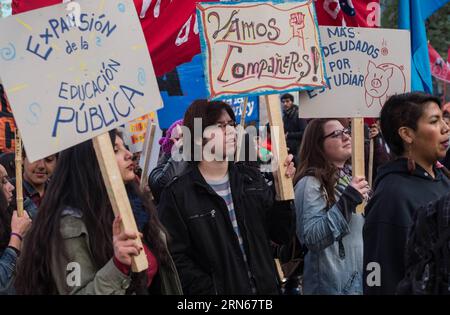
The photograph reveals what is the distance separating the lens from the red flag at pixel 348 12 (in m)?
5.47

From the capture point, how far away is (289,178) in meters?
4.00

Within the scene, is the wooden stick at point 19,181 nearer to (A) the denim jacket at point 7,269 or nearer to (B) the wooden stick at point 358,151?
(A) the denim jacket at point 7,269

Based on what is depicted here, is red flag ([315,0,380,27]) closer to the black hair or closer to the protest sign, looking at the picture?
the black hair

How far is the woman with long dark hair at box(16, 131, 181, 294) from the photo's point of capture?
3.00m

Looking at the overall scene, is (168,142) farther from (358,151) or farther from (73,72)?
(73,72)

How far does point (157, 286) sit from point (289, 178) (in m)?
1.01

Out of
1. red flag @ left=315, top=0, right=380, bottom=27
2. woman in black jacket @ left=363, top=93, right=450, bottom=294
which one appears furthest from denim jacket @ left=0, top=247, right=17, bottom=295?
red flag @ left=315, top=0, right=380, bottom=27

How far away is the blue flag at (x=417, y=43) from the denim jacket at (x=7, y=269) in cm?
342

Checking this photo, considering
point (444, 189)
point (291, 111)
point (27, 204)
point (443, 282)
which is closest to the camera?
point (443, 282)

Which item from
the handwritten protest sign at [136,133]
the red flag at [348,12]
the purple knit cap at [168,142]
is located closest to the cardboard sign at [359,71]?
the red flag at [348,12]

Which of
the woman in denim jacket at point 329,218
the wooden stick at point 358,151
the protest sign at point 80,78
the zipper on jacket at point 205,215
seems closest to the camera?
the protest sign at point 80,78
